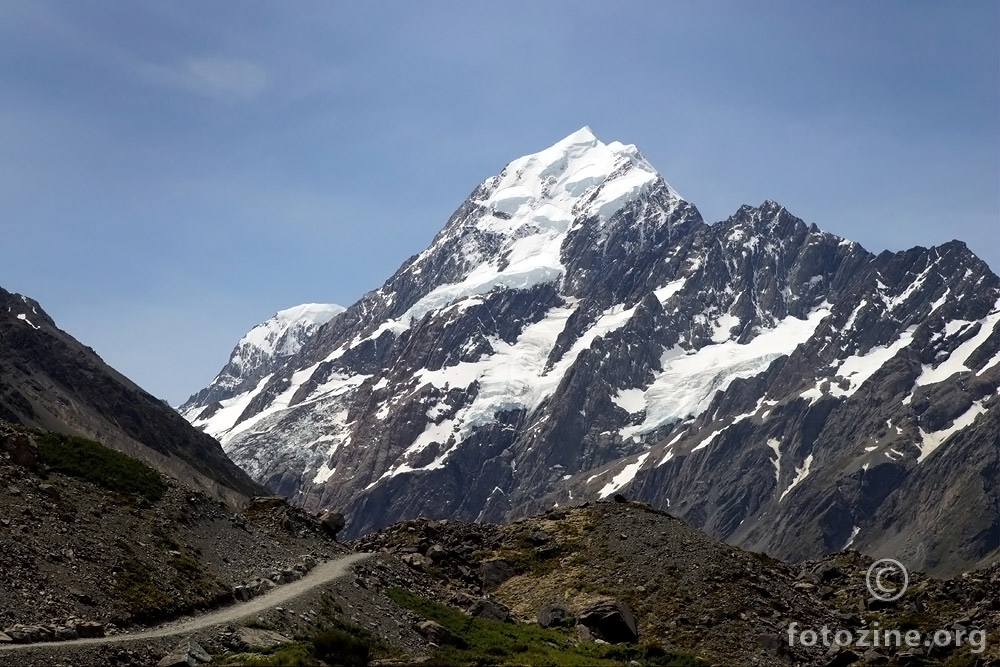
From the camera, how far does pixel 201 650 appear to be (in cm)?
4116

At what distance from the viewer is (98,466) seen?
58.2 metres

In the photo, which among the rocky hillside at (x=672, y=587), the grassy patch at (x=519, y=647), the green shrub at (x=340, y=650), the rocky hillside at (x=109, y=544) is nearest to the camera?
the green shrub at (x=340, y=650)

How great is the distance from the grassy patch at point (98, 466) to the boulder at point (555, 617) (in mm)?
21285

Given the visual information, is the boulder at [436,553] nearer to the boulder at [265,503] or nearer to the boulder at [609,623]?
the boulder at [265,503]

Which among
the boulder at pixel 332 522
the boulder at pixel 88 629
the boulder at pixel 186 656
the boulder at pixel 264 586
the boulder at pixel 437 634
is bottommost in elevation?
the boulder at pixel 88 629

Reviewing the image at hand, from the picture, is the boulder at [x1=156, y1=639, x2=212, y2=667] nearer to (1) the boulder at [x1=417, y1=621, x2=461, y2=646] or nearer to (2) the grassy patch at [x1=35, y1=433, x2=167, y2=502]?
(1) the boulder at [x1=417, y1=621, x2=461, y2=646]

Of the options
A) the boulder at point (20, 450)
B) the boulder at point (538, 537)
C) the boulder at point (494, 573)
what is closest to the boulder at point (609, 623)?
the boulder at point (494, 573)

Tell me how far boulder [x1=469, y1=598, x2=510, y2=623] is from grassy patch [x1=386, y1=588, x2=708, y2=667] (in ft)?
3.51

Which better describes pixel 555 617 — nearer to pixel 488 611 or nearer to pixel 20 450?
pixel 488 611

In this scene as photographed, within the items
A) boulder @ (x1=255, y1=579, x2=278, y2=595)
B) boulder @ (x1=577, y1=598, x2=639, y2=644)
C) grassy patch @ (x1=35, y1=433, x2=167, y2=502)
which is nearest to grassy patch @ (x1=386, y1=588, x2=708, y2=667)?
boulder @ (x1=577, y1=598, x2=639, y2=644)

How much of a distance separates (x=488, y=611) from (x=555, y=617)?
4702mm

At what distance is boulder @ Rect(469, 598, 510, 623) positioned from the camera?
2392 inches

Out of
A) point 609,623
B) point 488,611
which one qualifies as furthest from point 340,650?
point 609,623

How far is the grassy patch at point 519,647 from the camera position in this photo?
4950 cm
